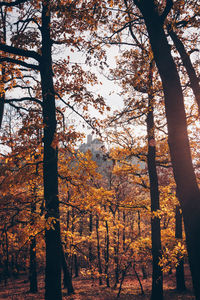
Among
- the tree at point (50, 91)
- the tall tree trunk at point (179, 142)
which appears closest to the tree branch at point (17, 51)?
the tree at point (50, 91)

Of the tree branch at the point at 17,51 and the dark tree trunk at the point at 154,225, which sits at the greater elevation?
the tree branch at the point at 17,51

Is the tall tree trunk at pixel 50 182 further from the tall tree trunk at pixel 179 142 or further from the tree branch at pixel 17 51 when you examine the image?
the tall tree trunk at pixel 179 142

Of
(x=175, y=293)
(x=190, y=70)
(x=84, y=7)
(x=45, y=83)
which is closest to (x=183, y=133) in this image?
(x=84, y=7)

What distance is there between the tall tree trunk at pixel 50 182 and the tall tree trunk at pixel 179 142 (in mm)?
2436

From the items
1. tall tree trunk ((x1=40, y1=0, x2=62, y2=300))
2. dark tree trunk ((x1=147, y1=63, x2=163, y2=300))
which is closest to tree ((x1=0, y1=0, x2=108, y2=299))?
tall tree trunk ((x1=40, y1=0, x2=62, y2=300))

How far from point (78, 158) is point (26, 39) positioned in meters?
3.66

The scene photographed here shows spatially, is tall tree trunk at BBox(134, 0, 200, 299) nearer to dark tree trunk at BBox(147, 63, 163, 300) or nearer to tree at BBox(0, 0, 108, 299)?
tree at BBox(0, 0, 108, 299)

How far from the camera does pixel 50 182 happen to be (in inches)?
206

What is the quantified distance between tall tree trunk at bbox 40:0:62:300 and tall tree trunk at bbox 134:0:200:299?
95.9 inches

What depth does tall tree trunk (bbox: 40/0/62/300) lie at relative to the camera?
16.1 feet

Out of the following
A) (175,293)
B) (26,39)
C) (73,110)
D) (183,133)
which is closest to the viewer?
(183,133)

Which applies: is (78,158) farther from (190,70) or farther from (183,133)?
(190,70)

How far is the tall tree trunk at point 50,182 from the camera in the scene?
16.1ft

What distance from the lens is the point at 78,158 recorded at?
6.04 metres
